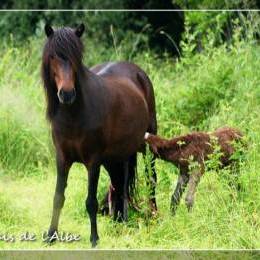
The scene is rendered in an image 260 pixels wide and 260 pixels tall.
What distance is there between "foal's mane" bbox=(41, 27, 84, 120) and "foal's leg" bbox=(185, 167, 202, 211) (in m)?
1.38

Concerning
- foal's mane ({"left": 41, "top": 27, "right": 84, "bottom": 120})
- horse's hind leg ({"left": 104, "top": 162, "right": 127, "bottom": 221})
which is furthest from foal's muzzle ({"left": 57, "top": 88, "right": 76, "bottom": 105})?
horse's hind leg ({"left": 104, "top": 162, "right": 127, "bottom": 221})

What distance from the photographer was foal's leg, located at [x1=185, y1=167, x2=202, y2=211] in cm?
665

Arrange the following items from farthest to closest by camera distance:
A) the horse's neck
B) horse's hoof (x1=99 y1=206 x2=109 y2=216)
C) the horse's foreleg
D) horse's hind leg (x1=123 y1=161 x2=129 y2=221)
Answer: horse's hoof (x1=99 y1=206 x2=109 y2=216)
horse's hind leg (x1=123 y1=161 x2=129 y2=221)
the horse's foreleg
the horse's neck

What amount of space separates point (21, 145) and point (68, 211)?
178 centimetres

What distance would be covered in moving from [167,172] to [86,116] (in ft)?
6.38

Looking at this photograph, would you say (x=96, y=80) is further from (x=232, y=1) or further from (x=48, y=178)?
(x=232, y=1)

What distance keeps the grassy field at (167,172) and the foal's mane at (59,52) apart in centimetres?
123

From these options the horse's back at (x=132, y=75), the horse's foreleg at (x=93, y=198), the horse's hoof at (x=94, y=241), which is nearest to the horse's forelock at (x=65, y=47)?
the horse's foreleg at (x=93, y=198)

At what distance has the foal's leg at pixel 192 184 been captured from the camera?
6.65m

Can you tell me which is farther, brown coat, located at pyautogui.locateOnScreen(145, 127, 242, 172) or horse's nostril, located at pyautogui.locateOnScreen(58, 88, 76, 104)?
brown coat, located at pyautogui.locateOnScreen(145, 127, 242, 172)

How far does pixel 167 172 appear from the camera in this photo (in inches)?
311

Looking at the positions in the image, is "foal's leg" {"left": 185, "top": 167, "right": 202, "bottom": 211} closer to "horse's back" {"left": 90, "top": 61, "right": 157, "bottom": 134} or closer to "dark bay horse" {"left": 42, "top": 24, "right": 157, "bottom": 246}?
"dark bay horse" {"left": 42, "top": 24, "right": 157, "bottom": 246}

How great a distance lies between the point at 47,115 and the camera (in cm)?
625

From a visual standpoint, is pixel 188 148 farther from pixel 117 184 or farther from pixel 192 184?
pixel 117 184
